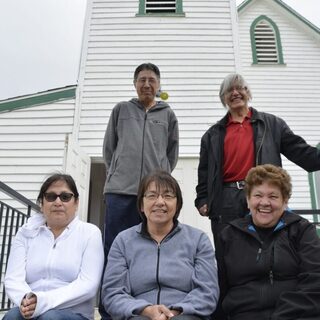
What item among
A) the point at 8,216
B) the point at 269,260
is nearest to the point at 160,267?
the point at 269,260

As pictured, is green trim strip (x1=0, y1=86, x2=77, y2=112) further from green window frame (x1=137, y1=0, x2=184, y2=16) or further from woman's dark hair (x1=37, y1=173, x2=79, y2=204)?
woman's dark hair (x1=37, y1=173, x2=79, y2=204)

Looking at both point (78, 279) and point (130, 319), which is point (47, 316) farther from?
point (130, 319)

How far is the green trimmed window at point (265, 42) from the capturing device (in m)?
9.47

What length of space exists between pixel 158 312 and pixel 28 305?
2.23 ft

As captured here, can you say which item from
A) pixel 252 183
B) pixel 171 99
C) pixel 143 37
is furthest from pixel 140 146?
pixel 143 37

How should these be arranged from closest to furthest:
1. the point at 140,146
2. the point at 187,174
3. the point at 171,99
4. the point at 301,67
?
the point at 140,146, the point at 187,174, the point at 171,99, the point at 301,67

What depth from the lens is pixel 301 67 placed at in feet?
30.7

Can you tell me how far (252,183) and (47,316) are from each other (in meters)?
1.28

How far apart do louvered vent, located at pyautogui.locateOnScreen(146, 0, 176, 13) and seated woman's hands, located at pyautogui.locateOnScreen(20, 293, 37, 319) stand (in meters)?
6.22

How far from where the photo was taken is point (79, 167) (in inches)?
213

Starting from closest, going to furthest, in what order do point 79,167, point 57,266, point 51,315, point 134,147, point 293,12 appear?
point 51,315 → point 57,266 → point 134,147 → point 79,167 → point 293,12

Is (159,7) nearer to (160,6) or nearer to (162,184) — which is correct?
(160,6)

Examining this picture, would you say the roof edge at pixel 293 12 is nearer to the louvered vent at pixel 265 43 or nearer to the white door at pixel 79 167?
the louvered vent at pixel 265 43

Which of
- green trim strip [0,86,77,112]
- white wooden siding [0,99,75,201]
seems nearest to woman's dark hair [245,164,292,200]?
white wooden siding [0,99,75,201]
